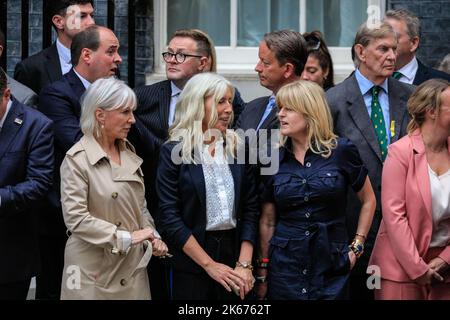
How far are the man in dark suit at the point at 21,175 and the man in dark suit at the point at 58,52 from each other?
3.42 ft

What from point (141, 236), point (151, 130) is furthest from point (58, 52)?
point (141, 236)

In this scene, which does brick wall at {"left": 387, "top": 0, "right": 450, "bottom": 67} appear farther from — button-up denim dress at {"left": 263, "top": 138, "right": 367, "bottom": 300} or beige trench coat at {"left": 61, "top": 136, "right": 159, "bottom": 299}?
beige trench coat at {"left": 61, "top": 136, "right": 159, "bottom": 299}

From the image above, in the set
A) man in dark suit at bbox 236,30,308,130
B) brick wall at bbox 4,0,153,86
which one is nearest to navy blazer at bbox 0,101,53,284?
man in dark suit at bbox 236,30,308,130

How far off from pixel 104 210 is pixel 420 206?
1746mm

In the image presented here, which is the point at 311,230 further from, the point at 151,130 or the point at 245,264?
the point at 151,130

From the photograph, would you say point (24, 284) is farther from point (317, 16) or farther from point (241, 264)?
point (317, 16)

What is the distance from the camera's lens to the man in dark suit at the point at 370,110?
729 centimetres

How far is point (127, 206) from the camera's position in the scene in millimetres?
6672

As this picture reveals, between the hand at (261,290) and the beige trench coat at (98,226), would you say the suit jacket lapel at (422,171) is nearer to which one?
the hand at (261,290)

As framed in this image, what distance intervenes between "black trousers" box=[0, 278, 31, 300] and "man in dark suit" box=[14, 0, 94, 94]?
1.52 metres

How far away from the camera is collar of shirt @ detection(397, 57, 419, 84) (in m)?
8.27

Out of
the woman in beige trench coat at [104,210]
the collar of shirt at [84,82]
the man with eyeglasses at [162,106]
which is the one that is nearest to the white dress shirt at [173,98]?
the man with eyeglasses at [162,106]

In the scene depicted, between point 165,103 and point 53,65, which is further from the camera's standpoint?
point 53,65

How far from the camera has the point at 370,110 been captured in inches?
293
